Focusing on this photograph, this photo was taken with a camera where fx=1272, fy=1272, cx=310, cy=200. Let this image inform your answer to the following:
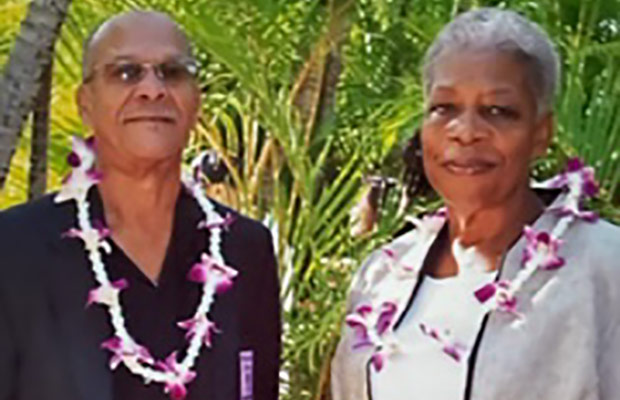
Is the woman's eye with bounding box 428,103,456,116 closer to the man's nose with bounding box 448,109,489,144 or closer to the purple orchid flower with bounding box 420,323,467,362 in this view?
the man's nose with bounding box 448,109,489,144

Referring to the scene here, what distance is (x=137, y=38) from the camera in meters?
2.69

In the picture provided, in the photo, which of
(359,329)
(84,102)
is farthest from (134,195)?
(359,329)

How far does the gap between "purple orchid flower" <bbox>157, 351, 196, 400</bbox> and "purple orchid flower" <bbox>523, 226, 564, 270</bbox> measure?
74 centimetres

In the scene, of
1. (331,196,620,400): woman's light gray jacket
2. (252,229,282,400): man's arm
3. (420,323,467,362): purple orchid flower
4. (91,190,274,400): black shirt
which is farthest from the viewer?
(252,229,282,400): man's arm

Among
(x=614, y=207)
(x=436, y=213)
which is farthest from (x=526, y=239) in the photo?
(x=614, y=207)

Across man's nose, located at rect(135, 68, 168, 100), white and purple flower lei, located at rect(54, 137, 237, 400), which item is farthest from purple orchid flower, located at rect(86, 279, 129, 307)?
man's nose, located at rect(135, 68, 168, 100)

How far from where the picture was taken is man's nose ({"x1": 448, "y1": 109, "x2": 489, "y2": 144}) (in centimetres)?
248

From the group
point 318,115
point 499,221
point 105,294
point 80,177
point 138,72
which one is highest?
point 138,72

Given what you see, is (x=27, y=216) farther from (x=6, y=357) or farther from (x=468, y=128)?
(x=468, y=128)

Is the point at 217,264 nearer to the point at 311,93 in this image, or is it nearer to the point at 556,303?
the point at 556,303

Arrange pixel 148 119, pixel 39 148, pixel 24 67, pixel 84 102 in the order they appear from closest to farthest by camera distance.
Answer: pixel 148 119
pixel 84 102
pixel 24 67
pixel 39 148

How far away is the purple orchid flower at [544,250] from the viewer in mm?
2496

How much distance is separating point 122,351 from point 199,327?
18cm

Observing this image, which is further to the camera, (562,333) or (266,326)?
(266,326)
